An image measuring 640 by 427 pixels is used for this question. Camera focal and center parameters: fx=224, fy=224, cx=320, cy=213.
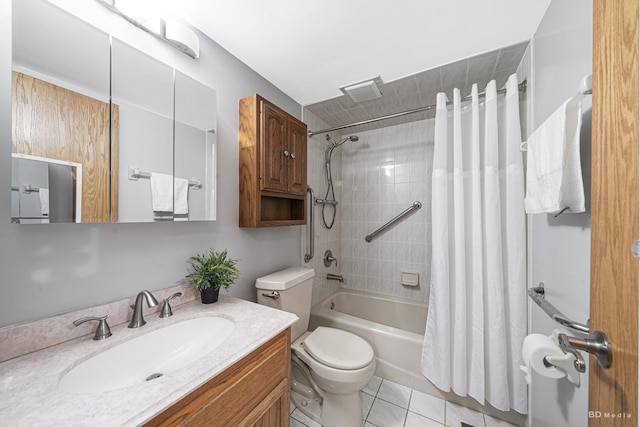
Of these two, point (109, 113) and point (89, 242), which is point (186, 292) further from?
point (109, 113)

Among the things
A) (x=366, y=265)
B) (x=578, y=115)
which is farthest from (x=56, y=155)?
(x=366, y=265)

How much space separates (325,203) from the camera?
7.32ft

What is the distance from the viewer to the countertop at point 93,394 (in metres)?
0.48

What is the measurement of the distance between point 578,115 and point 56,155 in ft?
5.49

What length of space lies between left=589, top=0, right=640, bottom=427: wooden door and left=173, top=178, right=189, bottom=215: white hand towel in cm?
138

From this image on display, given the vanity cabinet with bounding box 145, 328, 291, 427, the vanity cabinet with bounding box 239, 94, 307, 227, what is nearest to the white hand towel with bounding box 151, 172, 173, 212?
the vanity cabinet with bounding box 239, 94, 307, 227

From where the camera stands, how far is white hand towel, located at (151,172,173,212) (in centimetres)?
97

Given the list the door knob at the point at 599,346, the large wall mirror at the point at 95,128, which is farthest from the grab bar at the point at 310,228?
the door knob at the point at 599,346

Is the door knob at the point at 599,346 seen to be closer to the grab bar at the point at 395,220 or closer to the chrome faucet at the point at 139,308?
the chrome faucet at the point at 139,308

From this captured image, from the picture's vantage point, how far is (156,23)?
0.98m

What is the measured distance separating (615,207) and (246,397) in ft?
3.57

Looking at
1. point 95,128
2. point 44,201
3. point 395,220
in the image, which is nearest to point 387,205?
point 395,220

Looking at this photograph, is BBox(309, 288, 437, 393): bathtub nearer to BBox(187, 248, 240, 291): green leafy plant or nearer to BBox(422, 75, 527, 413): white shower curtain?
BBox(422, 75, 527, 413): white shower curtain

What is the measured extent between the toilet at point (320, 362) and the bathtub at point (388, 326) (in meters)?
0.25
